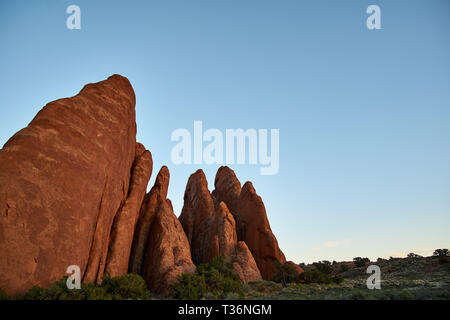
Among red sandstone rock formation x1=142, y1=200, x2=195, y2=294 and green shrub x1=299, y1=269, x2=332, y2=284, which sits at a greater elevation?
red sandstone rock formation x1=142, y1=200, x2=195, y2=294

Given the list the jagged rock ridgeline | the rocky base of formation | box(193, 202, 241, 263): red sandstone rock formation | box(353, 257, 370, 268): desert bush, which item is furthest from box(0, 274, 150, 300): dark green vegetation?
box(353, 257, 370, 268): desert bush

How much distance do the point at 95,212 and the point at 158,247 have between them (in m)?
6.39

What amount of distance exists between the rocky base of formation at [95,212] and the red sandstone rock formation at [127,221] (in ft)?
0.26

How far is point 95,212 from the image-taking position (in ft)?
61.6

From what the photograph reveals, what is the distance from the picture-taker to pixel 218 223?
95.5 feet

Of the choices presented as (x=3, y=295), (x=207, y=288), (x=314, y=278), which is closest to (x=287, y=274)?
(x=314, y=278)

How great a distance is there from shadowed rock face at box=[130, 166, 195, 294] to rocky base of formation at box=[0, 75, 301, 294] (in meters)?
0.09

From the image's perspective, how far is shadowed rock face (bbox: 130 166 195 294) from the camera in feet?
67.6

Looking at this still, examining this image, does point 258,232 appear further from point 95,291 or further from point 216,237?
point 95,291

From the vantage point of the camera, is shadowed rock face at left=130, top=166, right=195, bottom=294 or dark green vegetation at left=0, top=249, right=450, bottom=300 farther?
shadowed rock face at left=130, top=166, right=195, bottom=294

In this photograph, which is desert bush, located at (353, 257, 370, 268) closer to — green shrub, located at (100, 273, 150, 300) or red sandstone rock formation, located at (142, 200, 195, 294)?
red sandstone rock formation, located at (142, 200, 195, 294)
